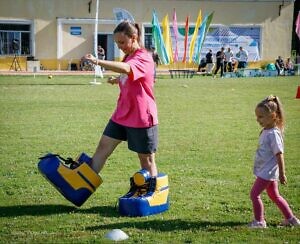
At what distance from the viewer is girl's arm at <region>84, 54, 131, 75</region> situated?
525 centimetres

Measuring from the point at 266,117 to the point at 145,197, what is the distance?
4.74 ft

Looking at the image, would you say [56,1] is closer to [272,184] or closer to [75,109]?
[75,109]

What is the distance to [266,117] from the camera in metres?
5.34

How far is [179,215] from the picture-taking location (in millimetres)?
5875

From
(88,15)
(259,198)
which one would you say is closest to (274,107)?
(259,198)

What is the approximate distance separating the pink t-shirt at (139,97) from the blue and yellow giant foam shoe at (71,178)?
26.4 inches

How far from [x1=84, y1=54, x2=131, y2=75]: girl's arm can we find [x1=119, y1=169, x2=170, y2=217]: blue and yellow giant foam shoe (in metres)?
1.08

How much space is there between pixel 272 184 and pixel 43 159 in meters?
2.34

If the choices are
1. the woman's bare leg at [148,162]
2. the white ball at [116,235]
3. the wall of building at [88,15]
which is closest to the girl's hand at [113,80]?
the woman's bare leg at [148,162]

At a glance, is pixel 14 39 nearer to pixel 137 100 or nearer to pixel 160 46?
pixel 160 46

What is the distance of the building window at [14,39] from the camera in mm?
39094

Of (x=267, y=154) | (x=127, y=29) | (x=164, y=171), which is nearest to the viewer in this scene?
(x=267, y=154)

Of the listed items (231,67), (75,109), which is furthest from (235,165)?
(231,67)

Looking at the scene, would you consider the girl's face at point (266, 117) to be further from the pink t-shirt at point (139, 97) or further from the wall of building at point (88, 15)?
the wall of building at point (88, 15)
